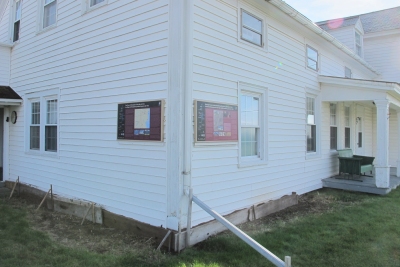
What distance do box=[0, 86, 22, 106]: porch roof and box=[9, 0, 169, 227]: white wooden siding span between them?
0.77m

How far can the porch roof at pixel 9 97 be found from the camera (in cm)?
873

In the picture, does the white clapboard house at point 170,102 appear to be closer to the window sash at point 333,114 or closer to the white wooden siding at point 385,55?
the window sash at point 333,114

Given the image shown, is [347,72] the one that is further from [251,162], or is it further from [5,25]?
[5,25]

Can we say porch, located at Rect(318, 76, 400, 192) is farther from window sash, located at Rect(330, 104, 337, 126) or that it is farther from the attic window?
the attic window

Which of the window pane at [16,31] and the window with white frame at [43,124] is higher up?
the window pane at [16,31]

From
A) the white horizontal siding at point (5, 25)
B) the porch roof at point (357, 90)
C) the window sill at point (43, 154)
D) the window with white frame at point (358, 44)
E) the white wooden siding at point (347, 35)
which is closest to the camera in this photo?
the window sill at point (43, 154)

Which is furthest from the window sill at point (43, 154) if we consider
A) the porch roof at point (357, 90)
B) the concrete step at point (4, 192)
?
the porch roof at point (357, 90)

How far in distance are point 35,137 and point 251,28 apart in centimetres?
661

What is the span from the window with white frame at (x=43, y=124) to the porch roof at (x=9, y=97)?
521 mm

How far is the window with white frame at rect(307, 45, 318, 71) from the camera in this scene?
9.00m

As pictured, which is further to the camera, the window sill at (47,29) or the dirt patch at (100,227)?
the window sill at (47,29)

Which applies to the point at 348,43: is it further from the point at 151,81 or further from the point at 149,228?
the point at 149,228

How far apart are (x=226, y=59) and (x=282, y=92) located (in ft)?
8.08

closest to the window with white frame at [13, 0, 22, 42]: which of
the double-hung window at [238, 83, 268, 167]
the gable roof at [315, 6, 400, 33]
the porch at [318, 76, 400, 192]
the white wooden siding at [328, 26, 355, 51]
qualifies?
the double-hung window at [238, 83, 268, 167]
